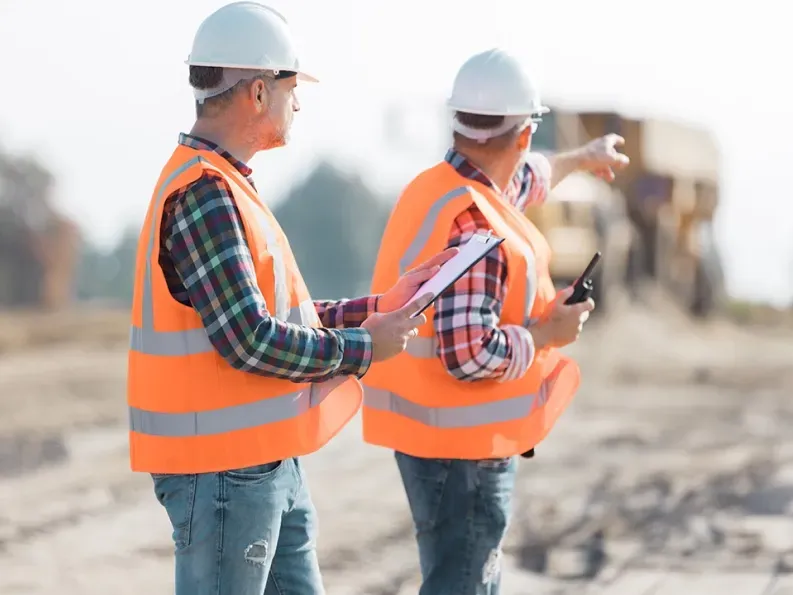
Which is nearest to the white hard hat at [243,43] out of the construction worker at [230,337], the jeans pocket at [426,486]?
the construction worker at [230,337]

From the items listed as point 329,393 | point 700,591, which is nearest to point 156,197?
point 329,393

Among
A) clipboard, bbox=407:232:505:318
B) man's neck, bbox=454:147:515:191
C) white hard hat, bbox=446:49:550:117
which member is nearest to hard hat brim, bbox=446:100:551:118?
white hard hat, bbox=446:49:550:117

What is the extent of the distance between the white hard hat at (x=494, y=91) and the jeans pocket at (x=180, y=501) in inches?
53.2

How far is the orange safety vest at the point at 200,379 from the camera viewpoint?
2.60 metres

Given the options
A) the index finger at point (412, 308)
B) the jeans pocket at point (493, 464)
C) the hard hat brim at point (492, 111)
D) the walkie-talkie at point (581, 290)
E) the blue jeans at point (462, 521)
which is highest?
the hard hat brim at point (492, 111)

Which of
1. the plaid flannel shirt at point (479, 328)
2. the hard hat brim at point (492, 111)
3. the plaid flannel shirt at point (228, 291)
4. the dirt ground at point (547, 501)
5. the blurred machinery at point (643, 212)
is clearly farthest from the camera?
the blurred machinery at point (643, 212)

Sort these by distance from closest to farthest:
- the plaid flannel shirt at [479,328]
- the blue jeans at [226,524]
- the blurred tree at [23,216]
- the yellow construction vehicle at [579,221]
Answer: the blue jeans at [226,524] → the plaid flannel shirt at [479,328] → the yellow construction vehicle at [579,221] → the blurred tree at [23,216]

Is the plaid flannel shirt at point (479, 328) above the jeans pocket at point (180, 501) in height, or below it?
above

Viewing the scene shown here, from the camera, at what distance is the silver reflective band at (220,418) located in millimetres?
2637

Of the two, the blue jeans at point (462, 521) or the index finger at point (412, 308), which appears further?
the blue jeans at point (462, 521)

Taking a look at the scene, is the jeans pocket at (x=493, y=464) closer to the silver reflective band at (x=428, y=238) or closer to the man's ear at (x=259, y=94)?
the silver reflective band at (x=428, y=238)

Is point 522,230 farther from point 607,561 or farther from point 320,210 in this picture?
point 320,210

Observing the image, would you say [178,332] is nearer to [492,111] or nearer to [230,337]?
[230,337]

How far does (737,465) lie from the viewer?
8227mm
